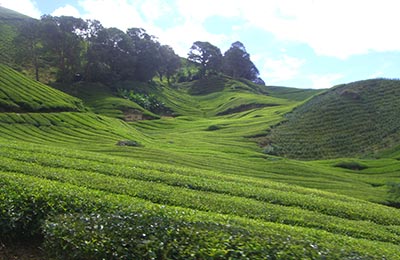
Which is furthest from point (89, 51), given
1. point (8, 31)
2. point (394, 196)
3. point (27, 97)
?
point (394, 196)

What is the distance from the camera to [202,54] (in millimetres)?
162250

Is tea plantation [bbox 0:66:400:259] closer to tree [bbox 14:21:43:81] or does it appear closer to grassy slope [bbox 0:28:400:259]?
grassy slope [bbox 0:28:400:259]

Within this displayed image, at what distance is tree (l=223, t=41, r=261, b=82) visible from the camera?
553 feet

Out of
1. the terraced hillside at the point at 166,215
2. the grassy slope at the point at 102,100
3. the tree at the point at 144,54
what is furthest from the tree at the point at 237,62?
the terraced hillside at the point at 166,215

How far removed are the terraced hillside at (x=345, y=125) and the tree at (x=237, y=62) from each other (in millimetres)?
93098

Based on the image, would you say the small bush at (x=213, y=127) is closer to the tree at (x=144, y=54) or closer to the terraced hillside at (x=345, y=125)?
the terraced hillside at (x=345, y=125)

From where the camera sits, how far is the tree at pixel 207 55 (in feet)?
527

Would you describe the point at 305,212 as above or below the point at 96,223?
below

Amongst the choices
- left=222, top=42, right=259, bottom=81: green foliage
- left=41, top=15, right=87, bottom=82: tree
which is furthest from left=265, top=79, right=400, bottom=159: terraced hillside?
left=222, top=42, right=259, bottom=81: green foliage

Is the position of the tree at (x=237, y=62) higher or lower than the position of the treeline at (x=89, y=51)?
higher

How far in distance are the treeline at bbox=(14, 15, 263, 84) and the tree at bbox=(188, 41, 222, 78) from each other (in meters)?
17.6

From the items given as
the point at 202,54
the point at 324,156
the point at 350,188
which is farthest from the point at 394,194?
the point at 202,54

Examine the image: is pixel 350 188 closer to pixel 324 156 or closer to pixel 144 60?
pixel 324 156

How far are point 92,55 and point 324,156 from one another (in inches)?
2601
